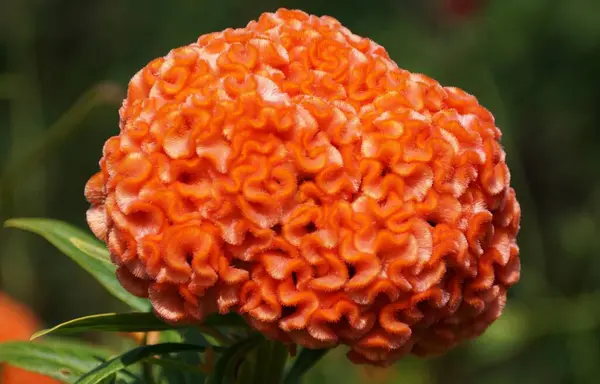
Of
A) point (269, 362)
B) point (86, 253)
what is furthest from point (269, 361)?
point (86, 253)

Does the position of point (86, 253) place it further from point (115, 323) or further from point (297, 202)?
point (297, 202)

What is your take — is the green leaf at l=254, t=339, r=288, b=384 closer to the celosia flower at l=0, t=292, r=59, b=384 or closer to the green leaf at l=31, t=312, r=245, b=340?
the green leaf at l=31, t=312, r=245, b=340

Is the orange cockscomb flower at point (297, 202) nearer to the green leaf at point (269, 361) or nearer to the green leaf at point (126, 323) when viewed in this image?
the green leaf at point (126, 323)

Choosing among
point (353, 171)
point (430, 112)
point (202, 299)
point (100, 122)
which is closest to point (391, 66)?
point (430, 112)

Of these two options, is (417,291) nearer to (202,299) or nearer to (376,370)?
(202,299)

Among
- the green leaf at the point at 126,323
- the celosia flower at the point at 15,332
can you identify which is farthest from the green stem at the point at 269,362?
the celosia flower at the point at 15,332

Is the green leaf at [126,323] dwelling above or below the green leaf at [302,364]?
above
